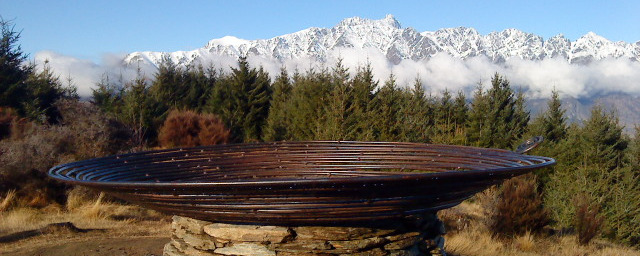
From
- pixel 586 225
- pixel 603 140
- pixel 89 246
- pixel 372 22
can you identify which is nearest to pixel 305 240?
pixel 89 246

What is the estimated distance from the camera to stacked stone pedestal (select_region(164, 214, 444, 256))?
2.94m

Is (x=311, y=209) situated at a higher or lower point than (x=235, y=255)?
higher

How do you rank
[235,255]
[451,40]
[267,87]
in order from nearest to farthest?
Result: [235,255], [267,87], [451,40]

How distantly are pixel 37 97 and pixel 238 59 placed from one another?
28.0 ft

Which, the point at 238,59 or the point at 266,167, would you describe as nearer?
the point at 266,167

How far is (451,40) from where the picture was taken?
196 m

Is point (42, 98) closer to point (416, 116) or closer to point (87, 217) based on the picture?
point (87, 217)

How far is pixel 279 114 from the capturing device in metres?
18.8

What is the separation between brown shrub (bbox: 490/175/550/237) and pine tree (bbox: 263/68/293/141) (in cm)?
943

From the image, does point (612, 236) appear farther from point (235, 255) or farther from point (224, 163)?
point (235, 255)

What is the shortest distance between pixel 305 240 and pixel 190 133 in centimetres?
1222

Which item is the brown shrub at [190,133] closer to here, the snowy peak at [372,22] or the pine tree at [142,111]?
the pine tree at [142,111]

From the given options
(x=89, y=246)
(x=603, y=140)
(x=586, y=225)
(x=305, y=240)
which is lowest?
(x=586, y=225)

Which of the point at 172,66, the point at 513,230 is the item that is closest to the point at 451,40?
the point at 172,66
